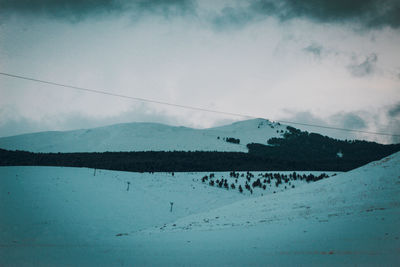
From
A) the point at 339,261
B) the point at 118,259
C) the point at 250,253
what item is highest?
the point at 339,261

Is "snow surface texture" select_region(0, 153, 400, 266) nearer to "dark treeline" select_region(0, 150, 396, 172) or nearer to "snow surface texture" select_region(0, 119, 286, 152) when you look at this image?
"dark treeline" select_region(0, 150, 396, 172)

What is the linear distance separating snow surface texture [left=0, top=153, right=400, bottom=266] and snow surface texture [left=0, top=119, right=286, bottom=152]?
3585cm

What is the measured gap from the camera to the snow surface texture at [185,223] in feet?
22.1

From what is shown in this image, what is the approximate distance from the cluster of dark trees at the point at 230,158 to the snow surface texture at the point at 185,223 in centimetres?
1050

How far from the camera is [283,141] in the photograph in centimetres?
6956

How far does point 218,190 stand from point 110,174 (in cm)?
1161

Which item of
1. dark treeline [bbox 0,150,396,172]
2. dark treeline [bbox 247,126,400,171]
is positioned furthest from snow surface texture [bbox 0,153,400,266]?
dark treeline [bbox 247,126,400,171]

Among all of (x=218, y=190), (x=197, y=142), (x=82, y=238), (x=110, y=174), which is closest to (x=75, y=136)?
(x=197, y=142)

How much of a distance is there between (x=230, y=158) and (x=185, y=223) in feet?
91.8

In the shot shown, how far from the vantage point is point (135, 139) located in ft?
211

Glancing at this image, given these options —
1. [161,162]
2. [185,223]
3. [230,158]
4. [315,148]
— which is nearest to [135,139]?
→ [161,162]

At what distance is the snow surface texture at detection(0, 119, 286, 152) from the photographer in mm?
57394

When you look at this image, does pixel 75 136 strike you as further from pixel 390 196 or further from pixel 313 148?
pixel 390 196

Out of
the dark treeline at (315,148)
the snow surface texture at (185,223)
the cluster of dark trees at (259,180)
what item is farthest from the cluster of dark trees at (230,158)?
the snow surface texture at (185,223)
